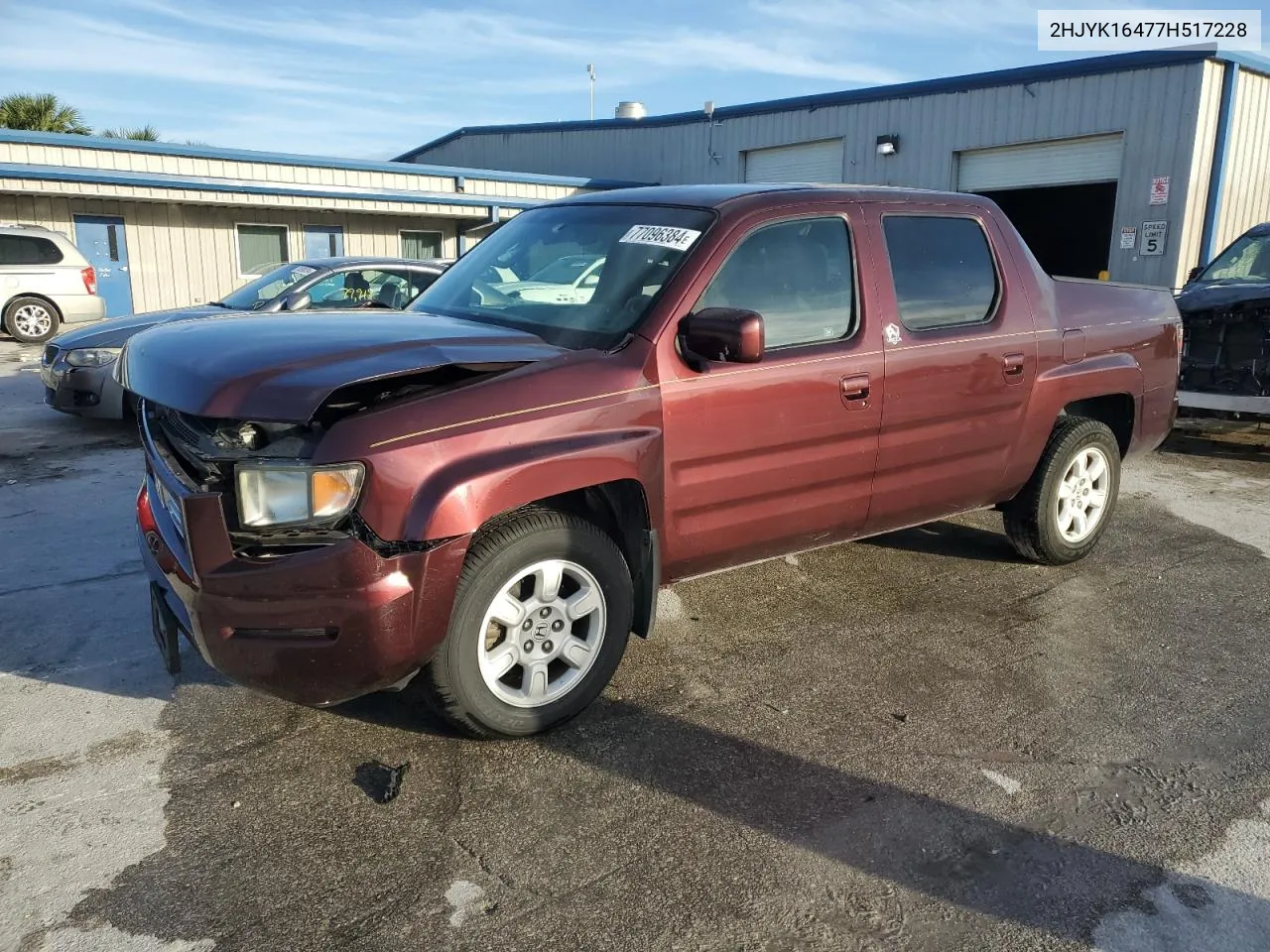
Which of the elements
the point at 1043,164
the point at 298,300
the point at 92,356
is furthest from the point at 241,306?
the point at 1043,164

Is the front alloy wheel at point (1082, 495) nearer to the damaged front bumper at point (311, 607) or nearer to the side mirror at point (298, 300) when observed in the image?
the damaged front bumper at point (311, 607)

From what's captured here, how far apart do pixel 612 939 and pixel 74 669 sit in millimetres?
2627

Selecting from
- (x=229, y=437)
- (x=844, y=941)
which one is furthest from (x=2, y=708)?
(x=844, y=941)

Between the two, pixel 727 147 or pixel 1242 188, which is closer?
pixel 1242 188

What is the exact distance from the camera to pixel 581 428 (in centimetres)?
325

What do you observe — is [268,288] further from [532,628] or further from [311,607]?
[311,607]

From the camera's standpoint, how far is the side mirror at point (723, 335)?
3.33m

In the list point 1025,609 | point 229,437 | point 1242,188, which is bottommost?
point 1025,609

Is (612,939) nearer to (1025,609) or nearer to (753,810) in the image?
(753,810)

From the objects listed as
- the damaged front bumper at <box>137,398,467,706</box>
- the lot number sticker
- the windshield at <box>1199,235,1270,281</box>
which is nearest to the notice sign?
the windshield at <box>1199,235,1270,281</box>

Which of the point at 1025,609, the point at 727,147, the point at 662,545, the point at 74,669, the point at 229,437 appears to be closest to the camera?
the point at 229,437

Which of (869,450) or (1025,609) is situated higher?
(869,450)

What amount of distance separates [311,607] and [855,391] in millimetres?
2296

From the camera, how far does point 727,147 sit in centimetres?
2267
